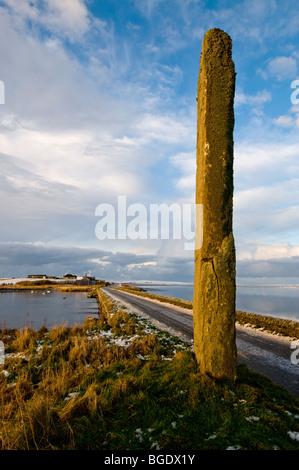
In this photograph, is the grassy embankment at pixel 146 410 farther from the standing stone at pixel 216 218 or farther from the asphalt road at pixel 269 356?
the asphalt road at pixel 269 356

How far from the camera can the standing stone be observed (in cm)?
473

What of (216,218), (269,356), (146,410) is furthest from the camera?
(269,356)

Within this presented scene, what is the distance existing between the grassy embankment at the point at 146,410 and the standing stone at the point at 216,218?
60 centimetres

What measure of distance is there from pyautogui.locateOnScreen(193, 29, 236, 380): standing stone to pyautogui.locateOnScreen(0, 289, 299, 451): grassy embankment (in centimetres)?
60

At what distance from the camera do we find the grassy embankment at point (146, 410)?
119 inches

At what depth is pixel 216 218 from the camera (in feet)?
16.0

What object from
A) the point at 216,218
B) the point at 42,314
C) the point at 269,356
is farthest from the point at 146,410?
the point at 42,314

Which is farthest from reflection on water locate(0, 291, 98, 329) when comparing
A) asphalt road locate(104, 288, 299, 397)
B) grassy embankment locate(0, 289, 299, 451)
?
asphalt road locate(104, 288, 299, 397)

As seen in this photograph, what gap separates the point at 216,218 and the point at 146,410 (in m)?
3.32

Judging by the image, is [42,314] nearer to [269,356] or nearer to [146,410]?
[269,356]

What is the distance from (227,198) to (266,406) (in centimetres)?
346

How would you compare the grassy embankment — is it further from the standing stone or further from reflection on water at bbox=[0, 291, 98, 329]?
reflection on water at bbox=[0, 291, 98, 329]
